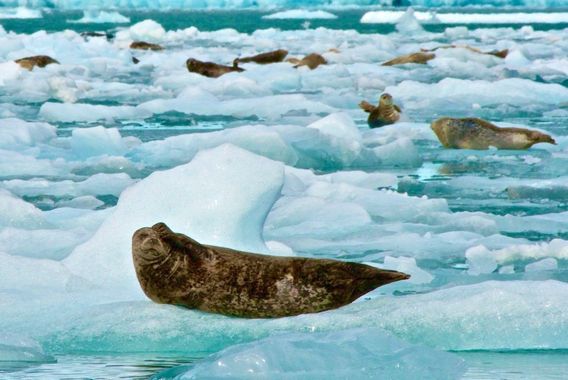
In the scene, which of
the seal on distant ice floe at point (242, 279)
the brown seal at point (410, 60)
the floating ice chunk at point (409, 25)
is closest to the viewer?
the seal on distant ice floe at point (242, 279)

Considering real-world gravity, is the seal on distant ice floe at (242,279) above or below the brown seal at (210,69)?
above

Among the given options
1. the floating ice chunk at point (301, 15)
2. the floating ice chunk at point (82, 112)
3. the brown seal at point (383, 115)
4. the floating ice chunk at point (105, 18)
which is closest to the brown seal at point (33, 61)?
the floating ice chunk at point (82, 112)

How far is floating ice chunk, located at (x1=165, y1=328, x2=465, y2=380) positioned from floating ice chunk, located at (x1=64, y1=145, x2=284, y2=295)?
4.12 feet

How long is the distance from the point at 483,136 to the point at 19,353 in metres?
5.98

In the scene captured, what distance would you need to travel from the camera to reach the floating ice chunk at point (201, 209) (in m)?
4.23

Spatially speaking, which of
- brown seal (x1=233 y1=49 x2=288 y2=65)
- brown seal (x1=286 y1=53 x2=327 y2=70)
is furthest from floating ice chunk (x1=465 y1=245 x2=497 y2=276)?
brown seal (x1=233 y1=49 x2=288 y2=65)

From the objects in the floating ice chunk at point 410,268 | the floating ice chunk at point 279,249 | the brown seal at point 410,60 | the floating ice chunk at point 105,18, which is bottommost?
the floating ice chunk at point 105,18

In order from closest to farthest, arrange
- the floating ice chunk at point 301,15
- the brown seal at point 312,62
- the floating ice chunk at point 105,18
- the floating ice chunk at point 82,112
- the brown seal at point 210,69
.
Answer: the floating ice chunk at point 82,112 → the brown seal at point 210,69 → the brown seal at point 312,62 → the floating ice chunk at point 105,18 → the floating ice chunk at point 301,15

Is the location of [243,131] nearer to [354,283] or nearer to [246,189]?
[246,189]

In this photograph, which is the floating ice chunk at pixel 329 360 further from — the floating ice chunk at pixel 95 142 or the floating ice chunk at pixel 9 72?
the floating ice chunk at pixel 9 72

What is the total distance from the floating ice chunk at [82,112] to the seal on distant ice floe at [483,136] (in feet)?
11.6

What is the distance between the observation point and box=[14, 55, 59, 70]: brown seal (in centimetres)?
1608

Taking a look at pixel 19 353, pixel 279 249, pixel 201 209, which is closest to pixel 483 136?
pixel 279 249

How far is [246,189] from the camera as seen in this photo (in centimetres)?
429
